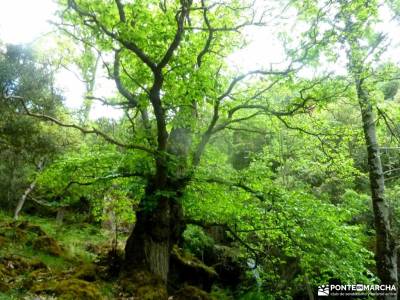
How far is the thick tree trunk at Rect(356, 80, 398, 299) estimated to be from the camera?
7348 millimetres

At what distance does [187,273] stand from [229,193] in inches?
132

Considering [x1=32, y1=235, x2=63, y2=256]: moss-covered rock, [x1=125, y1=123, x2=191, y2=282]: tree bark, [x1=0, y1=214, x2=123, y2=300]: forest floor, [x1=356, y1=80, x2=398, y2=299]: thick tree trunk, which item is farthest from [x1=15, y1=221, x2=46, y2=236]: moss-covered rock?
[x1=356, y1=80, x2=398, y2=299]: thick tree trunk

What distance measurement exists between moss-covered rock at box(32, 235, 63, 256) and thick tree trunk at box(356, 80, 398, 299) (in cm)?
822

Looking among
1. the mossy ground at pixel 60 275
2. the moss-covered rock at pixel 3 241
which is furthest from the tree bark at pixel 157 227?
the moss-covered rock at pixel 3 241

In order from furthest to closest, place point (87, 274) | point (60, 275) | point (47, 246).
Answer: point (47, 246) → point (87, 274) → point (60, 275)

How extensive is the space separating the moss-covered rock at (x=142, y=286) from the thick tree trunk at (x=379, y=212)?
479 cm

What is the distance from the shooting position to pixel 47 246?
974 cm

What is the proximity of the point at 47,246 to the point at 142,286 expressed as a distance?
384 centimetres

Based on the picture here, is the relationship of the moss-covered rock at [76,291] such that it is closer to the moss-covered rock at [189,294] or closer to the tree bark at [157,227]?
the tree bark at [157,227]

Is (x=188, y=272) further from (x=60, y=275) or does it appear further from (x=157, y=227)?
(x=60, y=275)

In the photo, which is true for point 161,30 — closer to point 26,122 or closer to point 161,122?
point 161,122

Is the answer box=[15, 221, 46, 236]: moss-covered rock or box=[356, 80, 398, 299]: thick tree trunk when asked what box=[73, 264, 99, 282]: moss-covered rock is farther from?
box=[356, 80, 398, 299]: thick tree trunk

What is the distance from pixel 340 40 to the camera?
6.71m

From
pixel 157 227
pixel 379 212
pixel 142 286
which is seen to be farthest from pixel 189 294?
pixel 379 212
